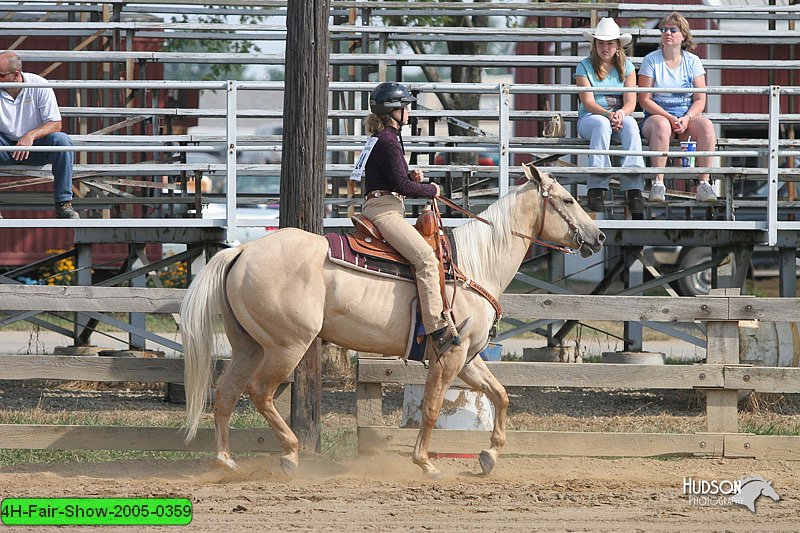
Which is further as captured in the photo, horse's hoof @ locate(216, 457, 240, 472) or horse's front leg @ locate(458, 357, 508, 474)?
horse's front leg @ locate(458, 357, 508, 474)

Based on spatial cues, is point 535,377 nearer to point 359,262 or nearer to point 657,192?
point 359,262

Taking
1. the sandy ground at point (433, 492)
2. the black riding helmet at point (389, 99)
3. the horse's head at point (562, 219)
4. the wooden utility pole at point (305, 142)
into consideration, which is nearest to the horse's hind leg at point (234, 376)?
the sandy ground at point (433, 492)

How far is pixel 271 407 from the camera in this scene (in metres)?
7.47

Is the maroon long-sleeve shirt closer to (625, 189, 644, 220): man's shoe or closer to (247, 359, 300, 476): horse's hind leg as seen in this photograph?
(247, 359, 300, 476): horse's hind leg

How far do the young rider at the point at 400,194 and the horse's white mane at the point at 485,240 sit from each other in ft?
1.38

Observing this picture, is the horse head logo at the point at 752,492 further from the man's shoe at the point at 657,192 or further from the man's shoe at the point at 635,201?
the man's shoe at the point at 635,201

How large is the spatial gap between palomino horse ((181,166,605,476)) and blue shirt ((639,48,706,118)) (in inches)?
140

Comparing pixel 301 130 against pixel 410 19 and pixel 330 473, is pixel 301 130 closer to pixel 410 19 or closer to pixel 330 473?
pixel 330 473

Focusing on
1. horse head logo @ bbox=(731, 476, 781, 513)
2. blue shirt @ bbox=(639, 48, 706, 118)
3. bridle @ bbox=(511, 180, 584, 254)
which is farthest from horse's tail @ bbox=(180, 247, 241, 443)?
blue shirt @ bbox=(639, 48, 706, 118)

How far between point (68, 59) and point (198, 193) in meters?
2.30

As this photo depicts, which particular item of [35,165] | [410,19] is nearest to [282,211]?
[35,165]

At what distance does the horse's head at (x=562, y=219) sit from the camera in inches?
313

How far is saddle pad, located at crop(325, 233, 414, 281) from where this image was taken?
7.43 m

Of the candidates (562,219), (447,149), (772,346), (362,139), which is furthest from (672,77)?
(562,219)
